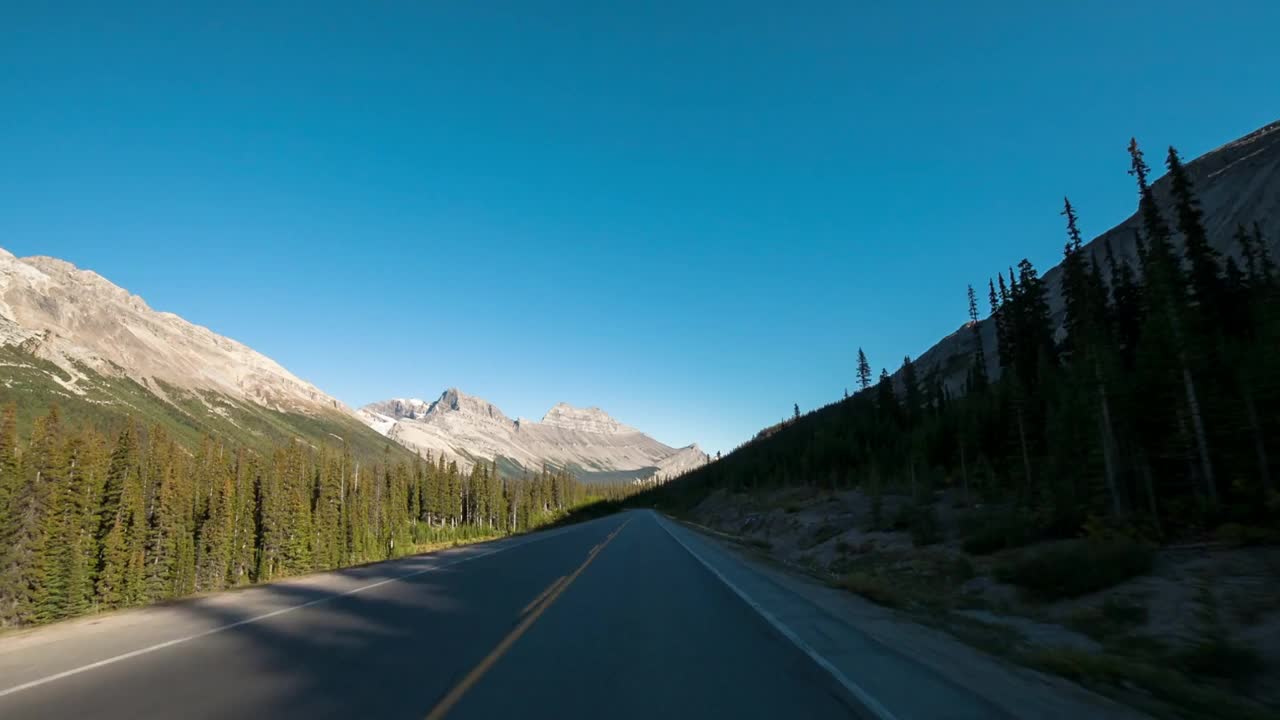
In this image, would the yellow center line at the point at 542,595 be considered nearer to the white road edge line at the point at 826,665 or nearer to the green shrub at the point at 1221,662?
the white road edge line at the point at 826,665

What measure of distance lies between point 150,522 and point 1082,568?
69.1 metres

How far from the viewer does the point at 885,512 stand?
4703 centimetres

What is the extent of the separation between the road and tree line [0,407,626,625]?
2898 centimetres

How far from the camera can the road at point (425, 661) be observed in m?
5.80

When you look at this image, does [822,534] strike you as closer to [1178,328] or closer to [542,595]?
[1178,328]

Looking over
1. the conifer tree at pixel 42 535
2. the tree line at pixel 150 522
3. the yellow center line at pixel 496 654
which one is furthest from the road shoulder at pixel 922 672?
the conifer tree at pixel 42 535

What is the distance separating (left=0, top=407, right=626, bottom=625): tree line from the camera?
44031mm

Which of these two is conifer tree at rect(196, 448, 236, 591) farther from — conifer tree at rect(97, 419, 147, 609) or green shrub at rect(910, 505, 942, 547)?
green shrub at rect(910, 505, 942, 547)

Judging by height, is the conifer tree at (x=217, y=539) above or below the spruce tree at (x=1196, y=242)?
below

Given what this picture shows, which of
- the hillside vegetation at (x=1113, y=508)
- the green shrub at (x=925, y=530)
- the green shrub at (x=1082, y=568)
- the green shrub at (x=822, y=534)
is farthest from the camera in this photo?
the green shrub at (x=822, y=534)

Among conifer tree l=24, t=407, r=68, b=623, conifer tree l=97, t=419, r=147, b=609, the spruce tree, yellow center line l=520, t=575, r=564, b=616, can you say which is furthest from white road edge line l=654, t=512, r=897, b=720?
conifer tree l=97, t=419, r=147, b=609

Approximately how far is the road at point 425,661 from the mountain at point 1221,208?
7469 cm

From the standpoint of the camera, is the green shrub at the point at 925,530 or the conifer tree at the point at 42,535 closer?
the green shrub at the point at 925,530

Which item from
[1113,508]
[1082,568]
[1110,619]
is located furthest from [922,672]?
[1113,508]
